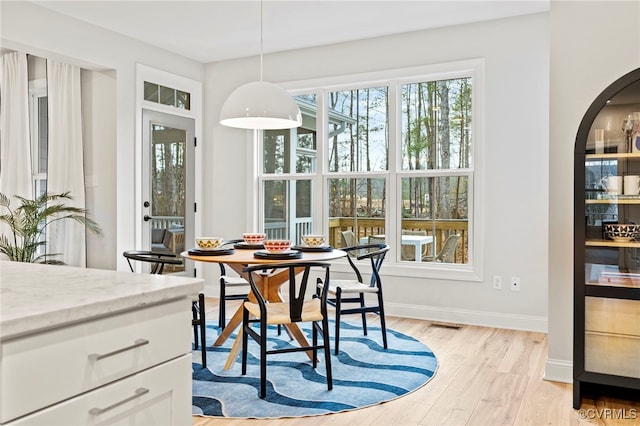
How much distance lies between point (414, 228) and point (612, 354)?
234 centimetres

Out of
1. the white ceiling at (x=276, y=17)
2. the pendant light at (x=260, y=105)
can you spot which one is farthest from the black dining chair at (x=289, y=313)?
the white ceiling at (x=276, y=17)

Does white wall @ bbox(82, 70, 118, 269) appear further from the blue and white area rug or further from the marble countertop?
the marble countertop

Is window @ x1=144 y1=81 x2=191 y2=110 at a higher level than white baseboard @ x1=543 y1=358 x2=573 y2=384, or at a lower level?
higher

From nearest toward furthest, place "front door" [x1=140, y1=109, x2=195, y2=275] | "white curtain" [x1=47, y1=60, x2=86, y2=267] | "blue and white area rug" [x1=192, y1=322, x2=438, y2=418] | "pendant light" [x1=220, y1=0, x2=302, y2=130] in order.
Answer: "blue and white area rug" [x1=192, y1=322, x2=438, y2=418]
"pendant light" [x1=220, y1=0, x2=302, y2=130]
"white curtain" [x1=47, y1=60, x2=86, y2=267]
"front door" [x1=140, y1=109, x2=195, y2=275]

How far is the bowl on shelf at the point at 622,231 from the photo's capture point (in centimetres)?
270

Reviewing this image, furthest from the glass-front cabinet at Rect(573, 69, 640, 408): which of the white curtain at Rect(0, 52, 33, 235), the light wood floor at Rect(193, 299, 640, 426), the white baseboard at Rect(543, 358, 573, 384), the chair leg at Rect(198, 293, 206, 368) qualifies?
the white curtain at Rect(0, 52, 33, 235)

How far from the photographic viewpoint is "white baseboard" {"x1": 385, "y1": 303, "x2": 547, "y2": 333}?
4316 mm

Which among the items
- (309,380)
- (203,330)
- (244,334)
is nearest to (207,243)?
(203,330)

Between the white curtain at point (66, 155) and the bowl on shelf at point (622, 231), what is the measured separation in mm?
4410

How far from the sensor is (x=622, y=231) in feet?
8.95

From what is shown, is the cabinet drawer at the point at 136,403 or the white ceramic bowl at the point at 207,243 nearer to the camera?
the cabinet drawer at the point at 136,403

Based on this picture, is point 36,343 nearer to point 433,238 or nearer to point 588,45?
point 588,45

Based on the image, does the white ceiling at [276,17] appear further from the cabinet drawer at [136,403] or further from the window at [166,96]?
the cabinet drawer at [136,403]

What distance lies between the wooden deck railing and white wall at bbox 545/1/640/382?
1600 millimetres
